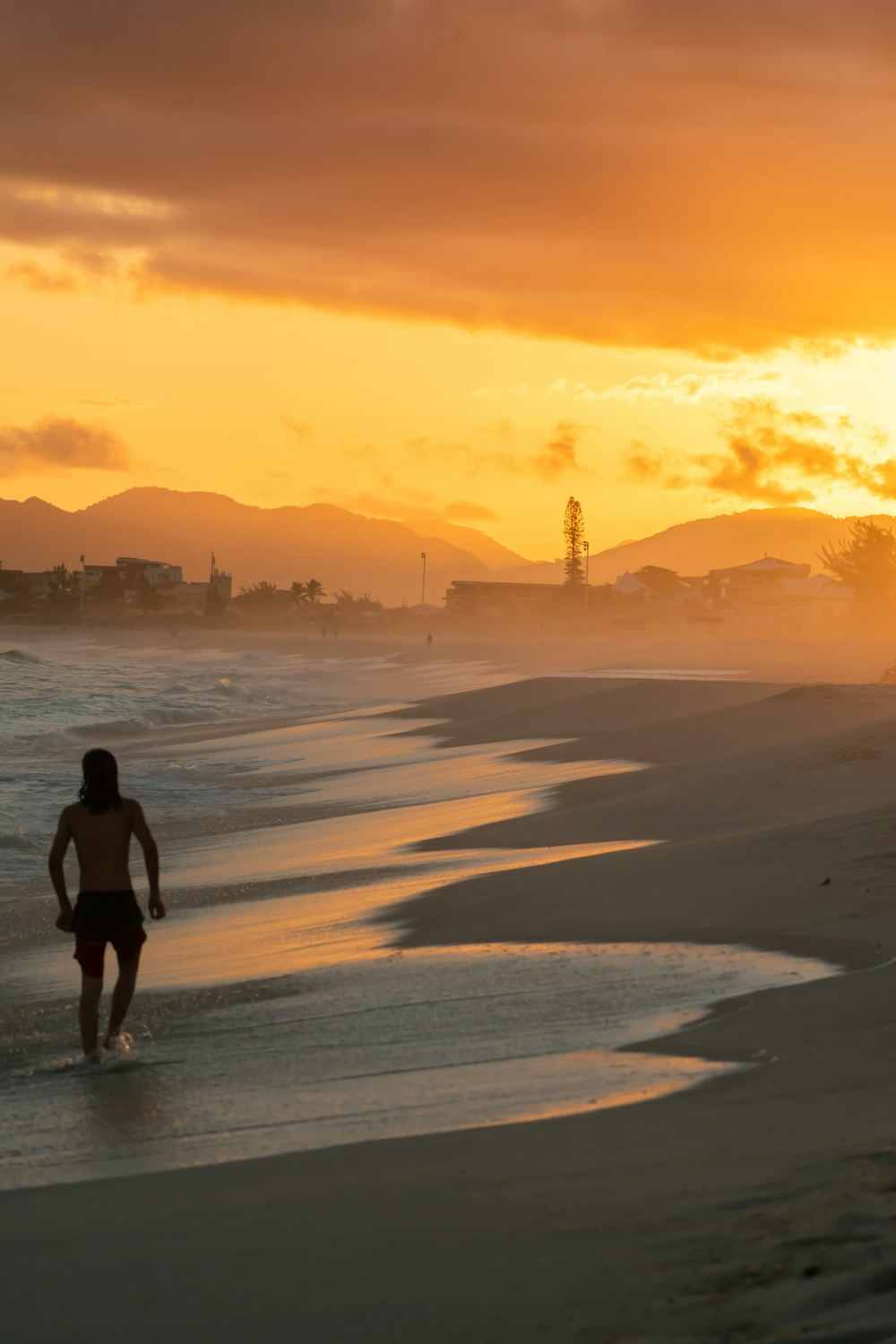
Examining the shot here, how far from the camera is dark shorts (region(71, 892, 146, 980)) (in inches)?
266

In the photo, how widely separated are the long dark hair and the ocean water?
1288 mm

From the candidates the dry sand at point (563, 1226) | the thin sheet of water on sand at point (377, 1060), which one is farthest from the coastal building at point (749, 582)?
the dry sand at point (563, 1226)

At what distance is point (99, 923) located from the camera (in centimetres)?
678

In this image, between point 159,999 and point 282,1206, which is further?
point 159,999

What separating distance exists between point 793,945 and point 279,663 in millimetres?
73989

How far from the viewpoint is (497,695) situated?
3806 centimetres

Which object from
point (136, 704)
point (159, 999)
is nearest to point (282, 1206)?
point (159, 999)

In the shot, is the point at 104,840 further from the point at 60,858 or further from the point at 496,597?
the point at 496,597

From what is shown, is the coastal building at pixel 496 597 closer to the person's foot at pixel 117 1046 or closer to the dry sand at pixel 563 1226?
the person's foot at pixel 117 1046

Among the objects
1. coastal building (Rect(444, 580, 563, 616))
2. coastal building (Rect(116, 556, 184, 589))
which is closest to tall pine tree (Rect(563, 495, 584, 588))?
coastal building (Rect(444, 580, 563, 616))

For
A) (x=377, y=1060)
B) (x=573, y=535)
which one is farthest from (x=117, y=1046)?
(x=573, y=535)

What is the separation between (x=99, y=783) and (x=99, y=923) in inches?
28.1

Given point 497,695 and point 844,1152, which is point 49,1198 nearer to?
point 844,1152

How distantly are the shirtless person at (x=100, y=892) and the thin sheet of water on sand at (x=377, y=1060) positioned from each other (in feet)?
1.05
